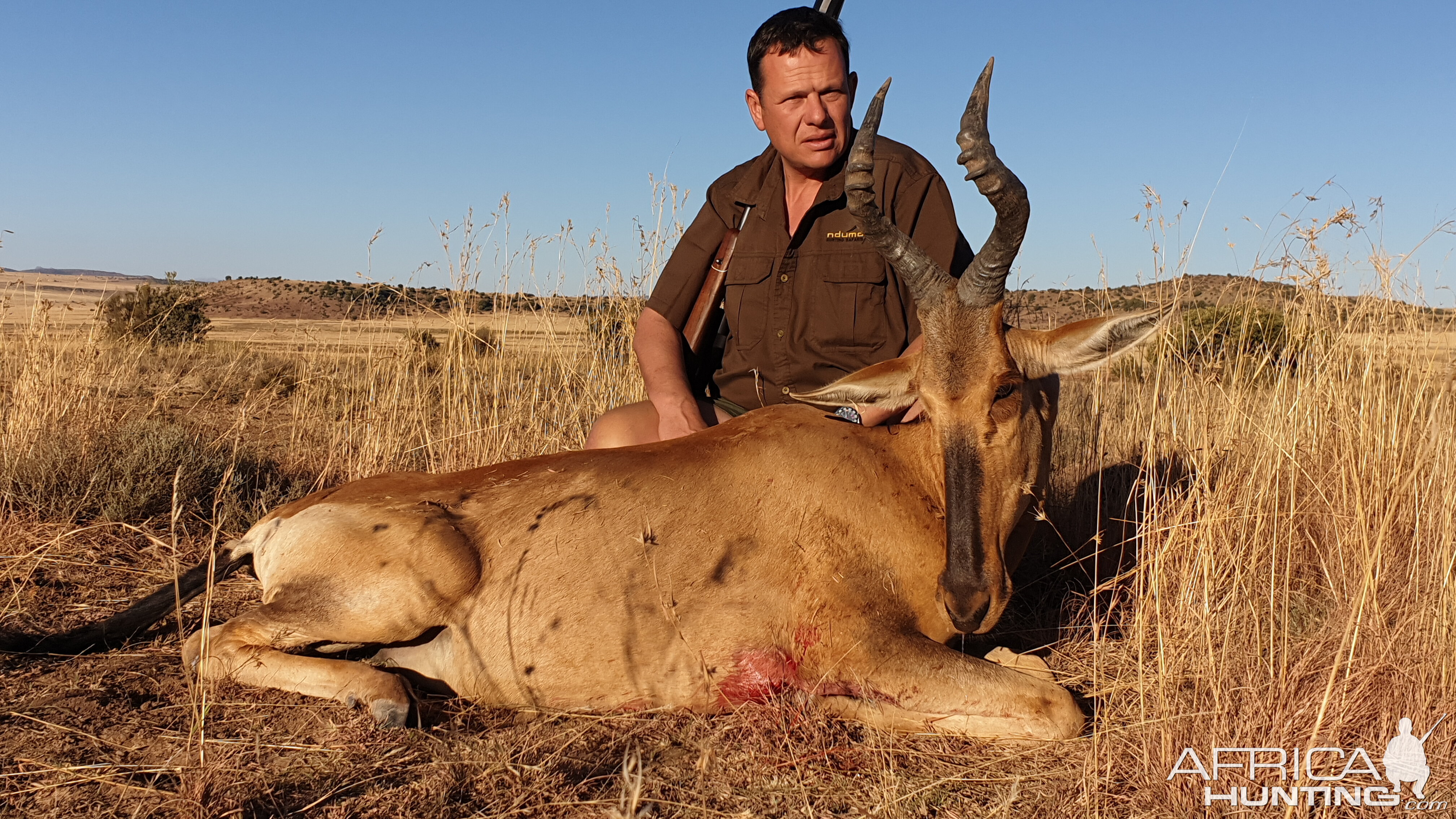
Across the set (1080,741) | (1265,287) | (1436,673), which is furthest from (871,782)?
(1265,287)

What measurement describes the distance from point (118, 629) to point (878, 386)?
3.39 m

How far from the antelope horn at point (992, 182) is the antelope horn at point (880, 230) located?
0.91 feet

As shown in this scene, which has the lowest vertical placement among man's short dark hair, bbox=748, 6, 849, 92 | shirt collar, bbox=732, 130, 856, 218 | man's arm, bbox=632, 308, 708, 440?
man's arm, bbox=632, 308, 708, 440

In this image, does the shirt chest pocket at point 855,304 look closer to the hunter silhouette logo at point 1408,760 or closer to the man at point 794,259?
the man at point 794,259

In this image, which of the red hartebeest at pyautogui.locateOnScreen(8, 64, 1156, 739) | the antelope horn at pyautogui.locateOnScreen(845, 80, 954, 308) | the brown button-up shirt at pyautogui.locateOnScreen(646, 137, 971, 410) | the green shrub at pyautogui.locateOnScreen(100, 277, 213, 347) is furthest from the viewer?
the green shrub at pyautogui.locateOnScreen(100, 277, 213, 347)

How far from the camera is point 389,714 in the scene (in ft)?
11.7

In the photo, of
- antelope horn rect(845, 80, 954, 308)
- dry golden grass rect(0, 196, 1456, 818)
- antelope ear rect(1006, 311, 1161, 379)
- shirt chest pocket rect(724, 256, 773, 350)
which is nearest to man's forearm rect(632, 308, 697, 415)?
shirt chest pocket rect(724, 256, 773, 350)

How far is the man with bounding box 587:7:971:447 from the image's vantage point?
5023mm

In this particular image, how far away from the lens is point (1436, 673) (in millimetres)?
3361

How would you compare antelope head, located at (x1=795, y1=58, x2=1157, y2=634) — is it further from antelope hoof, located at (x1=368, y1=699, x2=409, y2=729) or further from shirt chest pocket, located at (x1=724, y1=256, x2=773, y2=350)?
antelope hoof, located at (x1=368, y1=699, x2=409, y2=729)

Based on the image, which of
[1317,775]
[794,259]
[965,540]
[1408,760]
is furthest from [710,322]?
[1408,760]

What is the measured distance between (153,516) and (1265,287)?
27.0 ft

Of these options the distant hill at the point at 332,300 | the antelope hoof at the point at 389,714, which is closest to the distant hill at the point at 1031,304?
the distant hill at the point at 332,300

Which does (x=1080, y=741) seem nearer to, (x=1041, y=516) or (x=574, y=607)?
(x=1041, y=516)
